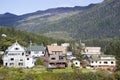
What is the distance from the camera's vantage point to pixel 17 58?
79.1m

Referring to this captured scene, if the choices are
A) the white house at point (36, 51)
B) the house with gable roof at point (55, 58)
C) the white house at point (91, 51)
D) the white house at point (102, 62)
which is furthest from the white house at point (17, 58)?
the white house at point (91, 51)

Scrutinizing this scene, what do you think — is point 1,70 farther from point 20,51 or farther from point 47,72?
point 20,51

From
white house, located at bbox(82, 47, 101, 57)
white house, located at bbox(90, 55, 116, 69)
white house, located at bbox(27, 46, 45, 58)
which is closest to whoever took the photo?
white house, located at bbox(90, 55, 116, 69)

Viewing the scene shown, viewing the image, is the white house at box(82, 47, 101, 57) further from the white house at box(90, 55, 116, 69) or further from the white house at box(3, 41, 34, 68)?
the white house at box(3, 41, 34, 68)

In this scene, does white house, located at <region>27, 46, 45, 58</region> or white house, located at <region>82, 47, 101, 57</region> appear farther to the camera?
white house, located at <region>82, 47, 101, 57</region>

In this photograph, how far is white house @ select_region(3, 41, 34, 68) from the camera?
78250 mm

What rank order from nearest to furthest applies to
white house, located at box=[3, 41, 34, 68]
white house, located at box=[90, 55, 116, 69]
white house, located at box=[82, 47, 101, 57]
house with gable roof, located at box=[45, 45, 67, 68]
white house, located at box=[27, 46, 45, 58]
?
house with gable roof, located at box=[45, 45, 67, 68] < white house, located at box=[3, 41, 34, 68] < white house, located at box=[90, 55, 116, 69] < white house, located at box=[27, 46, 45, 58] < white house, located at box=[82, 47, 101, 57]

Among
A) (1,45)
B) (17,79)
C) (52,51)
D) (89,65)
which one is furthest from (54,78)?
(1,45)

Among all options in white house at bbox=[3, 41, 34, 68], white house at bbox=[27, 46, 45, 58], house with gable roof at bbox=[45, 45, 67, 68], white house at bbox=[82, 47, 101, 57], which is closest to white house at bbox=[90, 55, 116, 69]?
house with gable roof at bbox=[45, 45, 67, 68]

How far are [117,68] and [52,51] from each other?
1644cm

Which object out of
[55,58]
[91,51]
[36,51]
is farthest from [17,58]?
[91,51]

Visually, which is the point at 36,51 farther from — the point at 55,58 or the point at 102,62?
the point at 102,62

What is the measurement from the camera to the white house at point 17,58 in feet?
257

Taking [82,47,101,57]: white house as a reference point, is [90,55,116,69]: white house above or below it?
below
